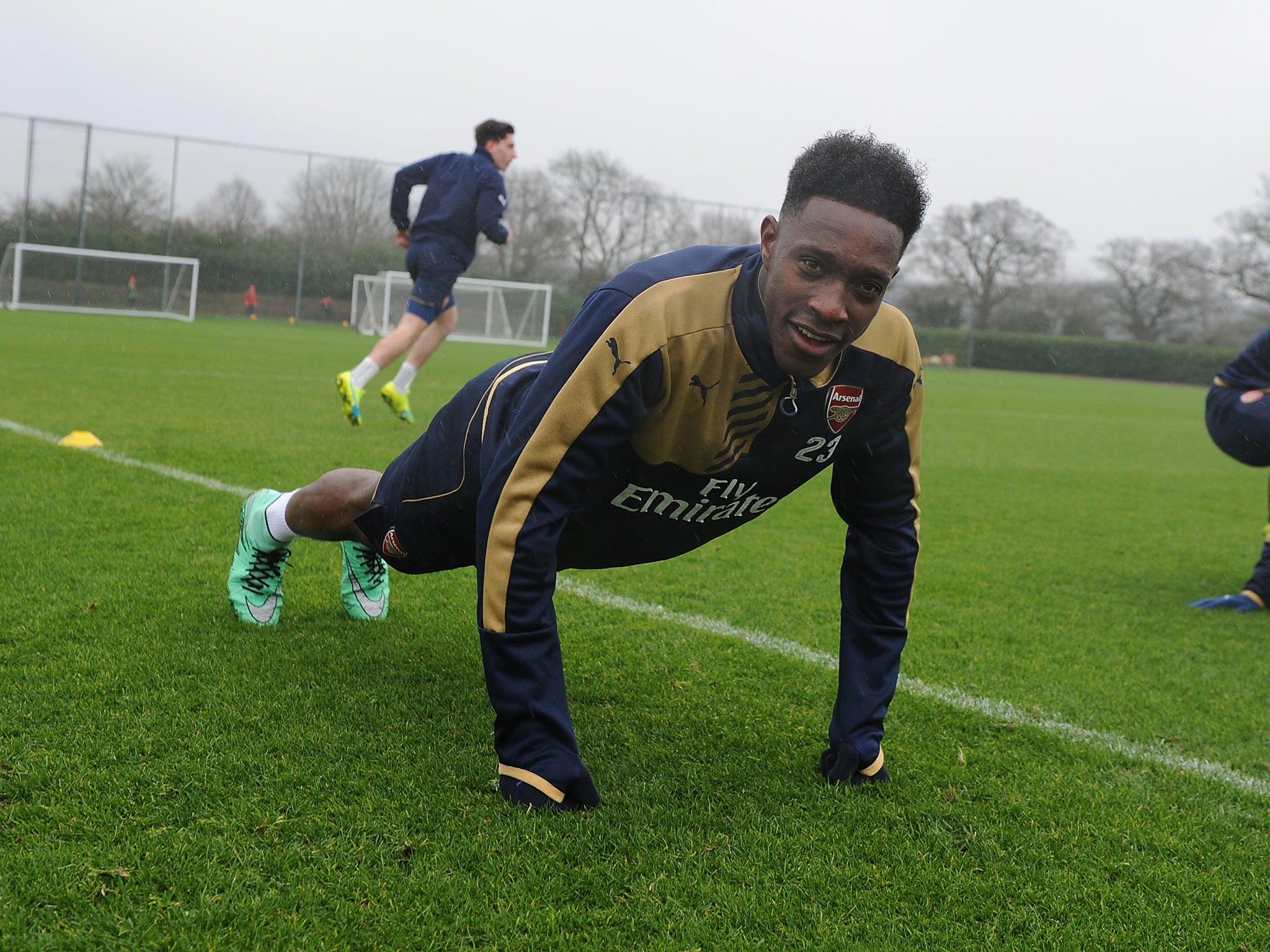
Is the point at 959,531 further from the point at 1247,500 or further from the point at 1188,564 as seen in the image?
the point at 1247,500

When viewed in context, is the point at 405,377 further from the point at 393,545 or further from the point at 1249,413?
the point at 393,545

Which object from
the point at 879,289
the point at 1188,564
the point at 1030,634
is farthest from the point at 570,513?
the point at 1188,564

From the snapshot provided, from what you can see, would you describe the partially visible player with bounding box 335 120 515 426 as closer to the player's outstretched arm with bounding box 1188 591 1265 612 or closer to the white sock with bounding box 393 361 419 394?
the white sock with bounding box 393 361 419 394

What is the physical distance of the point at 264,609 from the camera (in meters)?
3.48

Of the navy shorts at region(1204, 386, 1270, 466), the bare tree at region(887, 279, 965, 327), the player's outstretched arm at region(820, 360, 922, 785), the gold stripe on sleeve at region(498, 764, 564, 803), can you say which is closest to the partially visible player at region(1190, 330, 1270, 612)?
the navy shorts at region(1204, 386, 1270, 466)

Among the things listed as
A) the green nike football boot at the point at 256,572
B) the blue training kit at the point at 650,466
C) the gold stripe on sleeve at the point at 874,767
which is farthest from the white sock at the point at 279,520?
the gold stripe on sleeve at the point at 874,767

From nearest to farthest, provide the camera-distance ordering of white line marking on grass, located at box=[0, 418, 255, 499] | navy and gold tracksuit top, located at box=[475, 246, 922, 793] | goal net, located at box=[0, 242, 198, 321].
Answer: navy and gold tracksuit top, located at box=[475, 246, 922, 793], white line marking on grass, located at box=[0, 418, 255, 499], goal net, located at box=[0, 242, 198, 321]

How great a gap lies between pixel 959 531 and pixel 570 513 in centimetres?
481

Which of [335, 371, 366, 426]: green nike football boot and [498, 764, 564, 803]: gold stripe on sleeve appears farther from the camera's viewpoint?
[335, 371, 366, 426]: green nike football boot

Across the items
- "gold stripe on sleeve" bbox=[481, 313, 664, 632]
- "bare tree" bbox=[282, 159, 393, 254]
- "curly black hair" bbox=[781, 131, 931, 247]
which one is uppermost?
"bare tree" bbox=[282, 159, 393, 254]

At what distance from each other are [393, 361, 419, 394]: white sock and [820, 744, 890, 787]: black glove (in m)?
6.94

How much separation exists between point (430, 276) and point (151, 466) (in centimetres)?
361

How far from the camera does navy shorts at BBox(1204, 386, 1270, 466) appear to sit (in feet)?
16.6

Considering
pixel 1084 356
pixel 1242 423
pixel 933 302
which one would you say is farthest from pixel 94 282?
pixel 1084 356
